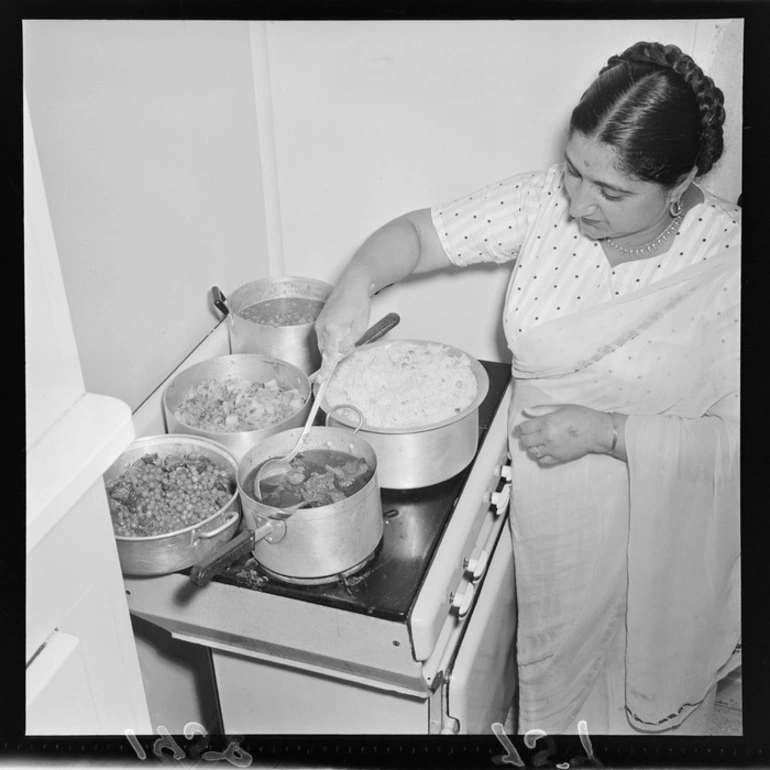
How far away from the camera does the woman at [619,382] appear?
52.4 inches

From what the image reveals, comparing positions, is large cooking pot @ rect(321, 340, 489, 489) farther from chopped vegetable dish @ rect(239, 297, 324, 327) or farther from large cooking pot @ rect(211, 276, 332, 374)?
chopped vegetable dish @ rect(239, 297, 324, 327)

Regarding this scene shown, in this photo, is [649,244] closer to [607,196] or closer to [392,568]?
[607,196]

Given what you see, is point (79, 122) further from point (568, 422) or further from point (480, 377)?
point (568, 422)

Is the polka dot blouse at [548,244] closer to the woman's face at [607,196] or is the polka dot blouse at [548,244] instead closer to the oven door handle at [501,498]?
the woman's face at [607,196]

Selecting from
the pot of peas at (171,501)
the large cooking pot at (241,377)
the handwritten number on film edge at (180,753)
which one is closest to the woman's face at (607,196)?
the large cooking pot at (241,377)

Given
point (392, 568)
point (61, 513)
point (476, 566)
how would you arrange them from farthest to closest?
point (476, 566) → point (392, 568) → point (61, 513)

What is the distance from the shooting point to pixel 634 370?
1.48 metres

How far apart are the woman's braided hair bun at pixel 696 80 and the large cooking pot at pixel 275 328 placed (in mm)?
683

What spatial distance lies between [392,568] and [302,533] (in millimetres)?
165

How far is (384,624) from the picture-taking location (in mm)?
1273

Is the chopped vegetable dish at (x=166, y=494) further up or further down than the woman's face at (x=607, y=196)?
Result: further down

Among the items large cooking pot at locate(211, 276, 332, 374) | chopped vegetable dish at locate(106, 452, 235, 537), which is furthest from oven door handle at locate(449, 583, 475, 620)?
large cooking pot at locate(211, 276, 332, 374)

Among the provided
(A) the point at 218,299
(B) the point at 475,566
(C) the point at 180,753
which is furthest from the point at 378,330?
(C) the point at 180,753
